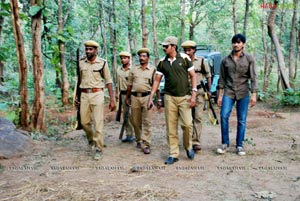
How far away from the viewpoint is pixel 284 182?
4.33 metres

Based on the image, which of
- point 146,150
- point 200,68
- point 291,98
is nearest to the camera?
point 146,150

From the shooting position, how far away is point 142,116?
607 centimetres

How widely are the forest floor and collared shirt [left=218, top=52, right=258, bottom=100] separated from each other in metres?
1.04

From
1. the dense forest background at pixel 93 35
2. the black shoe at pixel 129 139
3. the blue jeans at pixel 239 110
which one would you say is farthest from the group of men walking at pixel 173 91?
the dense forest background at pixel 93 35

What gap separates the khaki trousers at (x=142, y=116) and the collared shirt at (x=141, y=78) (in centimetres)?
16

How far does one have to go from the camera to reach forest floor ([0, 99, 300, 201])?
396cm

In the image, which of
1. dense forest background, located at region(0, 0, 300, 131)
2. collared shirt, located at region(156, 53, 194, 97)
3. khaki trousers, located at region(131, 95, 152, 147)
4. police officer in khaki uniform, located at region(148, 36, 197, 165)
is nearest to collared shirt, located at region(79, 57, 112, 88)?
dense forest background, located at region(0, 0, 300, 131)

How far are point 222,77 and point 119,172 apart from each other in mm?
2261

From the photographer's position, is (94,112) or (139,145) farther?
(139,145)

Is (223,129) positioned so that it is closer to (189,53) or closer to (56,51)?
(189,53)

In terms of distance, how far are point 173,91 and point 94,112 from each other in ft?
4.51

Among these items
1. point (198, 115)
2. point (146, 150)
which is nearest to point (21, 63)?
point (146, 150)

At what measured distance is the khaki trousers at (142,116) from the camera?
5.93 meters

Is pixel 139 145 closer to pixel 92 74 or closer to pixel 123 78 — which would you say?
pixel 123 78
